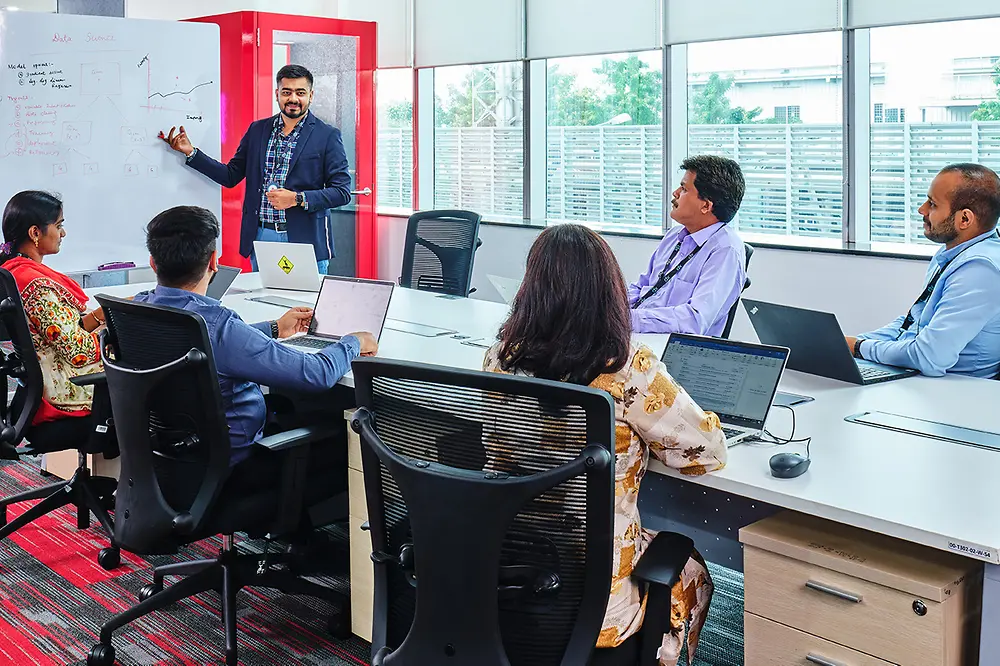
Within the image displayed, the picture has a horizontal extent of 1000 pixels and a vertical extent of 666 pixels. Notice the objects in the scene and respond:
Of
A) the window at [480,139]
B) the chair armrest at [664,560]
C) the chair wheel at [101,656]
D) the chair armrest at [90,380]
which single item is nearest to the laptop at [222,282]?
the chair armrest at [90,380]

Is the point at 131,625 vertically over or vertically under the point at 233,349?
under

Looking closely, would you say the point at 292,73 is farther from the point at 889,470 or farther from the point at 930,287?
the point at 889,470

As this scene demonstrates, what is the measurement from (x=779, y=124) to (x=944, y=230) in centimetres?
258

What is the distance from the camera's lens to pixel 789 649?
6.53ft

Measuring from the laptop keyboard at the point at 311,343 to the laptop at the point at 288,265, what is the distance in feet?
3.64

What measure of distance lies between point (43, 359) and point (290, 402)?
824 mm

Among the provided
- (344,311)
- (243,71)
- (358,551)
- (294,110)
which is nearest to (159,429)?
(358,551)

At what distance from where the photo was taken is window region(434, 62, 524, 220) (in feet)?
23.5

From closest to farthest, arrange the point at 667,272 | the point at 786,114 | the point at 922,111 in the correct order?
the point at 667,272 → the point at 922,111 → the point at 786,114

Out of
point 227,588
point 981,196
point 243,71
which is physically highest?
point 243,71

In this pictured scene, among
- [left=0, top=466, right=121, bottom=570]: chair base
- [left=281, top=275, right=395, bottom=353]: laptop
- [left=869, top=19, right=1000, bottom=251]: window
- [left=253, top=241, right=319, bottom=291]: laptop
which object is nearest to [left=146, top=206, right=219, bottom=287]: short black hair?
[left=281, top=275, right=395, bottom=353]: laptop

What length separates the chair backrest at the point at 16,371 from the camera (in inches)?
126

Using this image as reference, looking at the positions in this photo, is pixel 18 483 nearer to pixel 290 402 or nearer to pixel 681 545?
pixel 290 402

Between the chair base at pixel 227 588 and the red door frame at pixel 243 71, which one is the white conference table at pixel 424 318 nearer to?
the chair base at pixel 227 588
